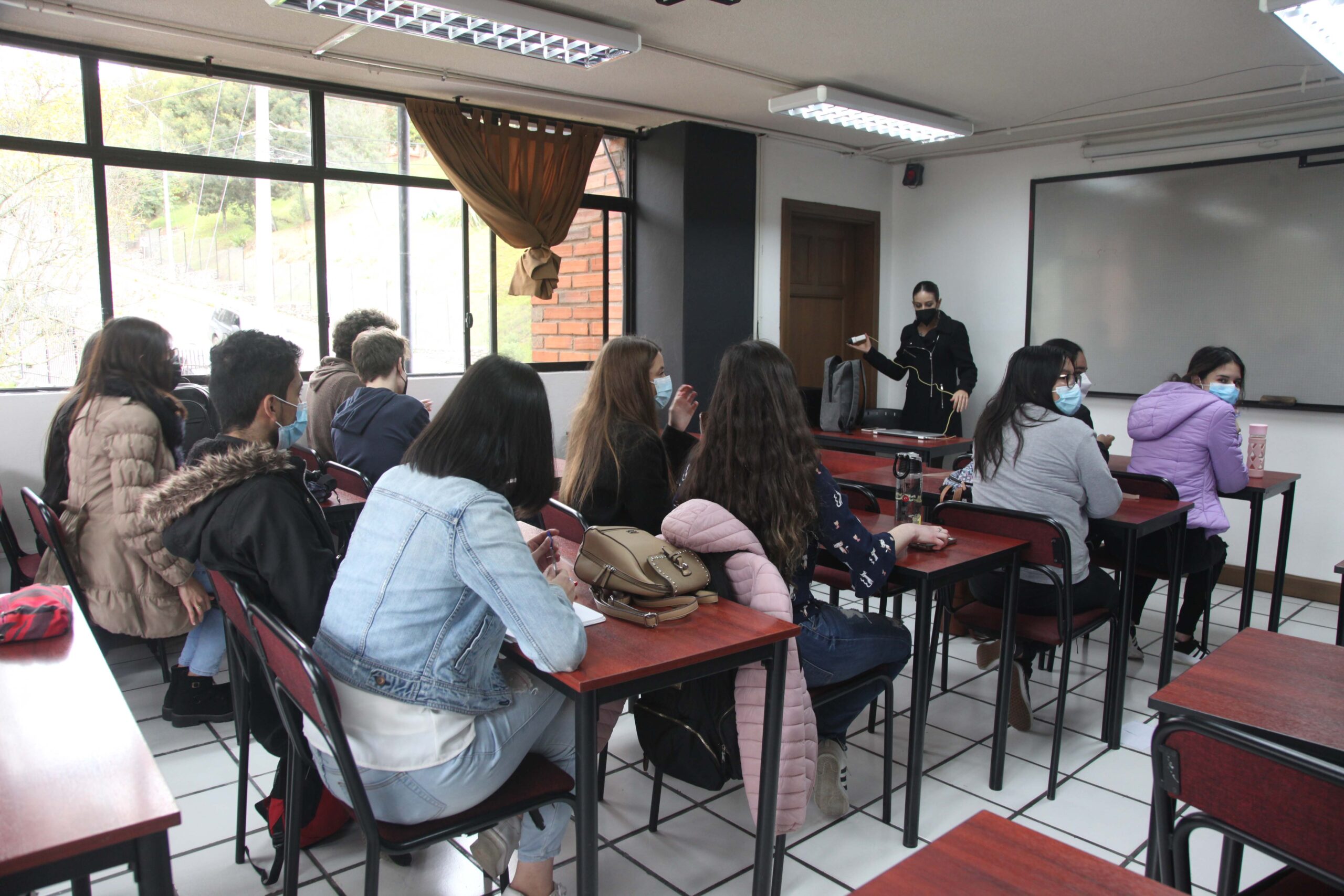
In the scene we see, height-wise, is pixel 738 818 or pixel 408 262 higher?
pixel 408 262

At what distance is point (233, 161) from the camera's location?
163 inches

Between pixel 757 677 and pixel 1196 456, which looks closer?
pixel 757 677

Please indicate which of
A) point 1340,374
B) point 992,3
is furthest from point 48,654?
point 1340,374

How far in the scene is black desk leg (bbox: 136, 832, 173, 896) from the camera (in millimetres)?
1024

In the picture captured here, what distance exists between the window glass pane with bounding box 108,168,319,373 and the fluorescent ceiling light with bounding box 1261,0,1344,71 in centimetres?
392

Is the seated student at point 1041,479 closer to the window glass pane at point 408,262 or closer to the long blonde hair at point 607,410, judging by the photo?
the long blonde hair at point 607,410

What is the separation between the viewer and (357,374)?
349 centimetres

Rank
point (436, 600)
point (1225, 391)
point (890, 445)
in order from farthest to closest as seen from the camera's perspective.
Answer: point (890, 445) < point (1225, 391) < point (436, 600)

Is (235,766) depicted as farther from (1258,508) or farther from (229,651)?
(1258,508)

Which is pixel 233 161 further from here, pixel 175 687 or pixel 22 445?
pixel 175 687

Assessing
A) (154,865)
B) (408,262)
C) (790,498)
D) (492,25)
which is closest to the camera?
(154,865)

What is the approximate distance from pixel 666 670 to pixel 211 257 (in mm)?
3595

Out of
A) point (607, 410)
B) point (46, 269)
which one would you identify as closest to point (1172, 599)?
point (607, 410)

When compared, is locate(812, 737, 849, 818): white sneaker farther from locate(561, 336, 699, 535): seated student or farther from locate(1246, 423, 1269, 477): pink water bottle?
locate(1246, 423, 1269, 477): pink water bottle
